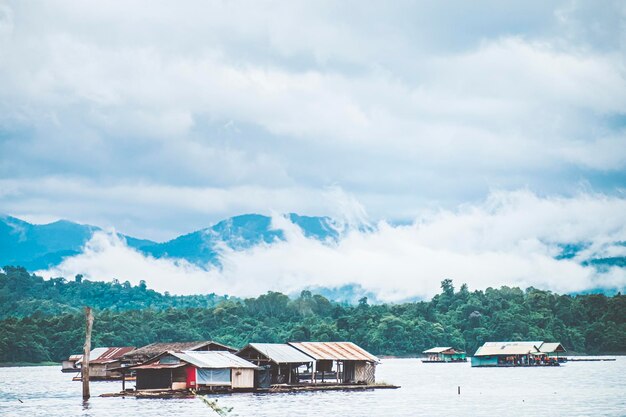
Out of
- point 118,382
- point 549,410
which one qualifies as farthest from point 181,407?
point 118,382

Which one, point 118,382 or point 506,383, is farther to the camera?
point 118,382

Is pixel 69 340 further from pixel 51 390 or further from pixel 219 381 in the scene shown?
pixel 219 381

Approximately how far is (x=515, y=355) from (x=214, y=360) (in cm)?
9705

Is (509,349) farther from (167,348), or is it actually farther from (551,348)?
(167,348)

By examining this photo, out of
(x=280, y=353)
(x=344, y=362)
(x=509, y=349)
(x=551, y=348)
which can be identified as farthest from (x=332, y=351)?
(x=551, y=348)

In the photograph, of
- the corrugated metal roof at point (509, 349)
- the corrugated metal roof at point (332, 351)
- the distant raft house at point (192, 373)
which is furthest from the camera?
the corrugated metal roof at point (509, 349)

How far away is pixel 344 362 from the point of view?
99500mm

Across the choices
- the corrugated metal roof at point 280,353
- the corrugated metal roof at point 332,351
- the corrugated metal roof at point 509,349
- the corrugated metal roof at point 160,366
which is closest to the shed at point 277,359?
the corrugated metal roof at point 280,353

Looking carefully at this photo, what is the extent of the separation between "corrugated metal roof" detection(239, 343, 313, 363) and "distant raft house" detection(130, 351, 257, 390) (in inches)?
73.2

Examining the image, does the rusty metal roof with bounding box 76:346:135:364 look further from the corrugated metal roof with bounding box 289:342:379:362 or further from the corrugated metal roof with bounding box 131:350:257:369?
the corrugated metal roof with bounding box 131:350:257:369

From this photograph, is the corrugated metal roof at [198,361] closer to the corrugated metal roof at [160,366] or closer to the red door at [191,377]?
the corrugated metal roof at [160,366]

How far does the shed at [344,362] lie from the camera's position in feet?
316

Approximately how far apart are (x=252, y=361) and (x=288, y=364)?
12.0 feet

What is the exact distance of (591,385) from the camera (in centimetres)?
11075
